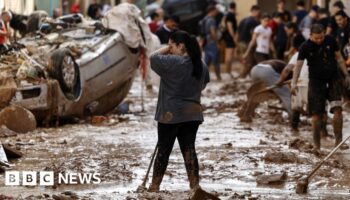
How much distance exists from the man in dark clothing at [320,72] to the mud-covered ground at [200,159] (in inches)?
19.2

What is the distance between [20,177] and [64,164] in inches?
42.3

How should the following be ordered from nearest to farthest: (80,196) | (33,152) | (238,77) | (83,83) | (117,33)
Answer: (80,196) → (33,152) → (83,83) → (117,33) → (238,77)

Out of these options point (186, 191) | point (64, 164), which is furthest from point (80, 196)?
point (64, 164)

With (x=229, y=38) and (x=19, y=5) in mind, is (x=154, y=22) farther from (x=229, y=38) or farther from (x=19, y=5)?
(x=19, y=5)

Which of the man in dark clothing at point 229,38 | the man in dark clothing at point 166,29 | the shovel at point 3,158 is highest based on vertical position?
the man in dark clothing at point 166,29

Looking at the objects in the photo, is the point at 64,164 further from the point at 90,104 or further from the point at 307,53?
the point at 90,104

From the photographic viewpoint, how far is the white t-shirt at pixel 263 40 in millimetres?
25703

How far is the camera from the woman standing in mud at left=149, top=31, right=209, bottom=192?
31.8 ft

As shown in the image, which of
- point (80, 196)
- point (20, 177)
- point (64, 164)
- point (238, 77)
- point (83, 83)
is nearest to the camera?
point (80, 196)

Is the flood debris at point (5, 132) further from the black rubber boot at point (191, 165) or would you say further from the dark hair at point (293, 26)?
the dark hair at point (293, 26)

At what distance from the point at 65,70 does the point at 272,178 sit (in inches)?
251

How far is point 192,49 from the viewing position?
9680 mm

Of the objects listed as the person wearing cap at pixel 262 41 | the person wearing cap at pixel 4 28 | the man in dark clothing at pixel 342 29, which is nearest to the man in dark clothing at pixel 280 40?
the person wearing cap at pixel 262 41

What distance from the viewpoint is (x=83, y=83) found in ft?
55.5
